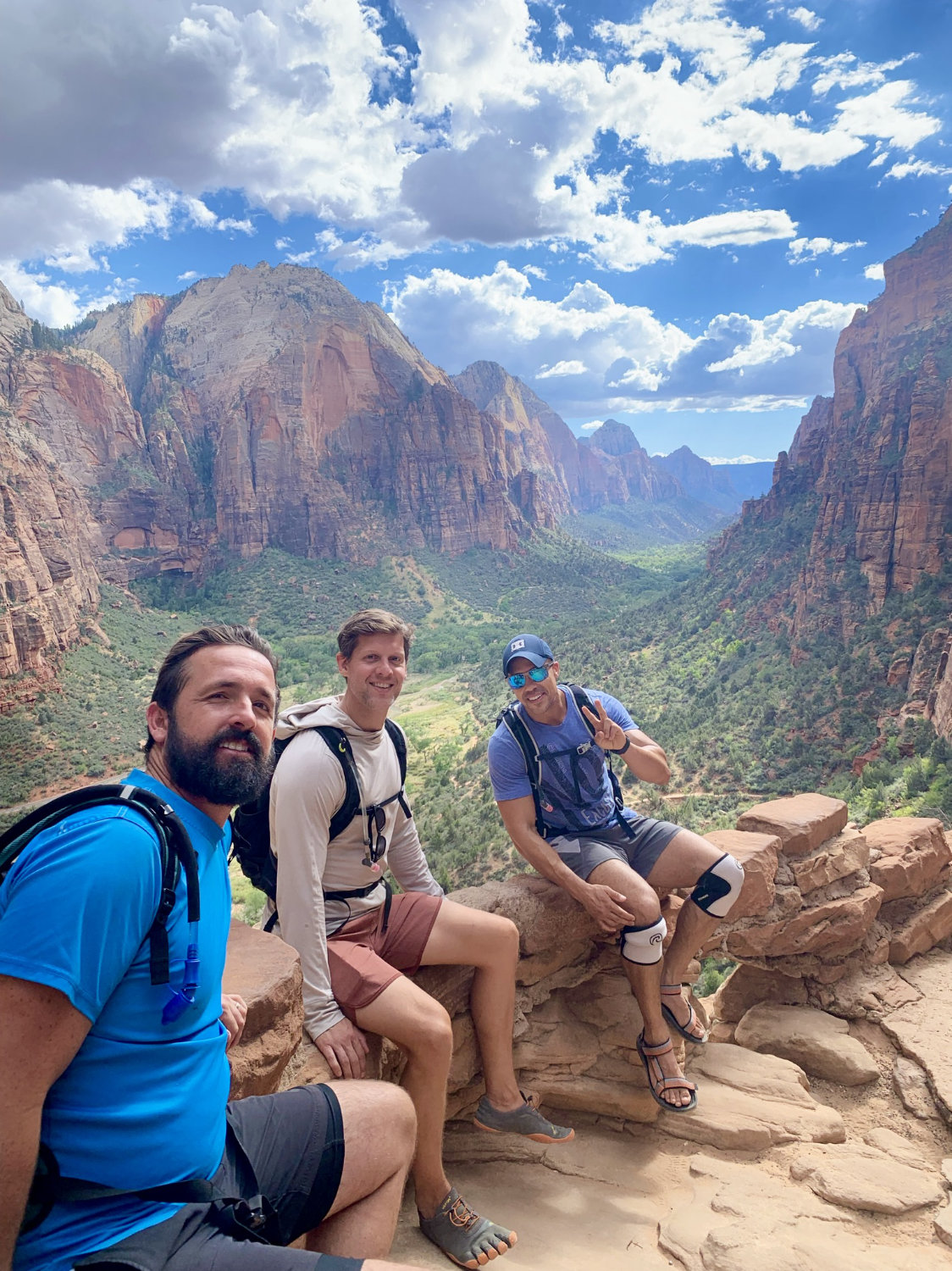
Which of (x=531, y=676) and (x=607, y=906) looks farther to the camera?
(x=531, y=676)

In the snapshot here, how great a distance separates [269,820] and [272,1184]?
139 centimetres

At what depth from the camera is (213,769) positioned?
2182 millimetres

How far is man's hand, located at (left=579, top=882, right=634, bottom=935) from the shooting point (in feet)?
13.3

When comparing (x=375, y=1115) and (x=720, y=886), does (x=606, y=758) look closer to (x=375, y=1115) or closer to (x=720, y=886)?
(x=720, y=886)

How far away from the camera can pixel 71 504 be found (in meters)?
44.2

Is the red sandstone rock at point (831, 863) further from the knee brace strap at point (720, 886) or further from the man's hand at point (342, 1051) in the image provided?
the man's hand at point (342, 1051)

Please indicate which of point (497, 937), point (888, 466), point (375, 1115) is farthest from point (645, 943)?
point (888, 466)

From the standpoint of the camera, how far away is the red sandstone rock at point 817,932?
5.40 m

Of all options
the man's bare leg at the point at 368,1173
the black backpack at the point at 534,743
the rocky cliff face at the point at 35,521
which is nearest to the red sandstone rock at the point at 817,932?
the black backpack at the point at 534,743

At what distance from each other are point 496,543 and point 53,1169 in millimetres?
93717

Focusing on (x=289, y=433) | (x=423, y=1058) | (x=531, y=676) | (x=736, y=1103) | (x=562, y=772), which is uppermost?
(x=289, y=433)

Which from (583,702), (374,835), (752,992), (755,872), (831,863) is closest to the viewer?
(374,835)

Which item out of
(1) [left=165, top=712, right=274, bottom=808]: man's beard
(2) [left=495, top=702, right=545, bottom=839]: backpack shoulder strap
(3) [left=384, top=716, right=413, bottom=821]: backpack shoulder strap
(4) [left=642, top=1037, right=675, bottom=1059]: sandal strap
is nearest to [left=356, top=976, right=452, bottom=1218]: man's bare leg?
(3) [left=384, top=716, right=413, bottom=821]: backpack shoulder strap

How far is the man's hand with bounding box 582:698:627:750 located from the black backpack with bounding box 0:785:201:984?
2931 mm
